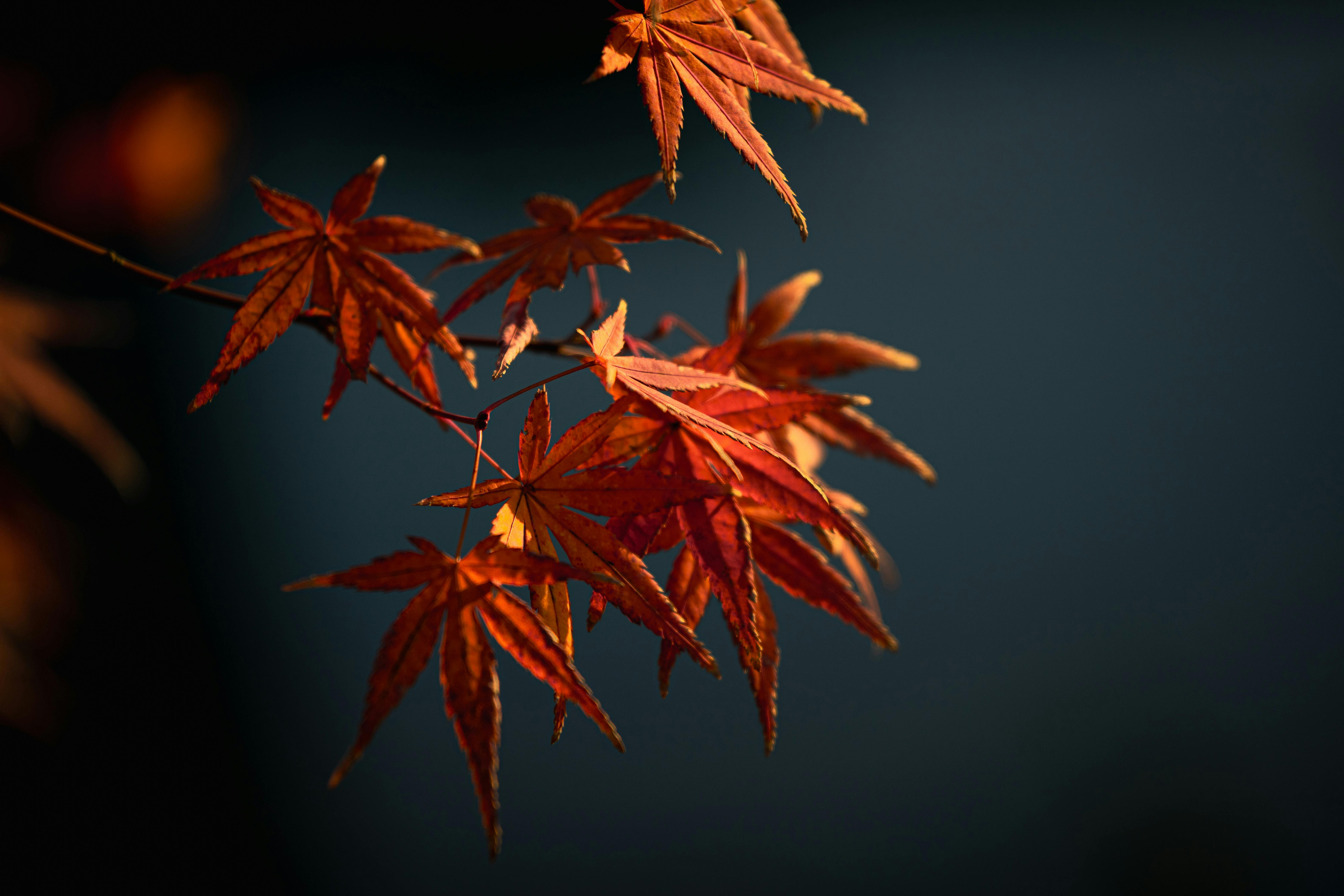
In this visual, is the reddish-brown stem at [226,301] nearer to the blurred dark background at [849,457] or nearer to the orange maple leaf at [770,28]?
the orange maple leaf at [770,28]

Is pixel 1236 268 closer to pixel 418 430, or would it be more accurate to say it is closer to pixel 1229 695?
pixel 1229 695

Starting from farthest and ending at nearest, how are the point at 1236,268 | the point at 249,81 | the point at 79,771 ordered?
the point at 1236,268
the point at 249,81
the point at 79,771

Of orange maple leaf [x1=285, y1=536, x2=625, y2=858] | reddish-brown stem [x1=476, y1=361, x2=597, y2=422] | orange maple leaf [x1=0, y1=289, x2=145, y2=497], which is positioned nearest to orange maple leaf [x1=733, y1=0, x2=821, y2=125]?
reddish-brown stem [x1=476, y1=361, x2=597, y2=422]

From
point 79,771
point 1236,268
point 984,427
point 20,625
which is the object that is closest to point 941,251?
point 984,427

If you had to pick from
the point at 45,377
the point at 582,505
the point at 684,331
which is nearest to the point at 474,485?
the point at 582,505

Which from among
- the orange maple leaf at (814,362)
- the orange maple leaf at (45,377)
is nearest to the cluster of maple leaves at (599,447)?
the orange maple leaf at (814,362)

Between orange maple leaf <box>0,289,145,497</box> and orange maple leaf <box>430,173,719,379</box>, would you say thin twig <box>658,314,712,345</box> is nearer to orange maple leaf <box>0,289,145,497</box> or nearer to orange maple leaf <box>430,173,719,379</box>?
orange maple leaf <box>430,173,719,379</box>

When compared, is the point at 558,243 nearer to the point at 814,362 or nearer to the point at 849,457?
the point at 814,362
